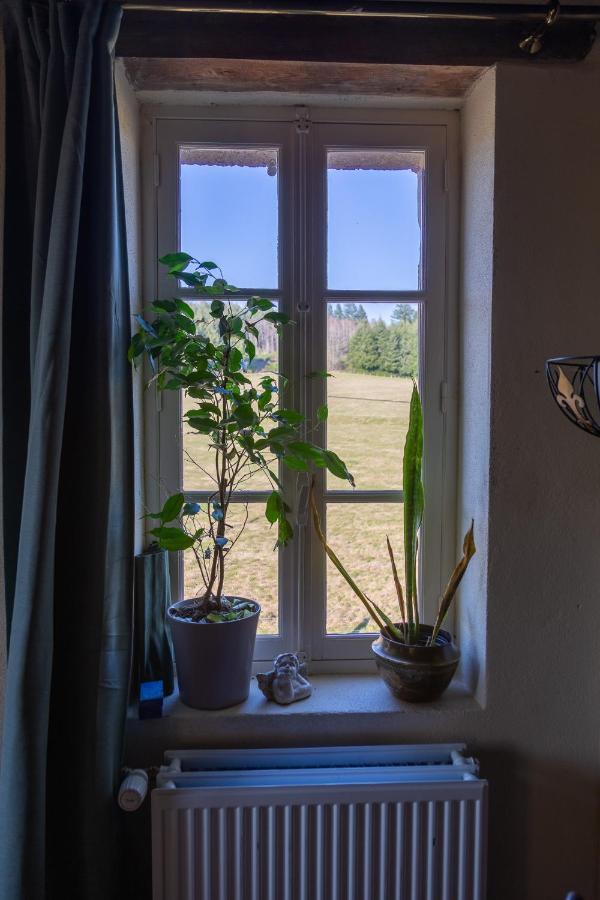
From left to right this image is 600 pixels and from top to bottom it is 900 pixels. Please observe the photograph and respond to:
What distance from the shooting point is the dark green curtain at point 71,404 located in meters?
1.26

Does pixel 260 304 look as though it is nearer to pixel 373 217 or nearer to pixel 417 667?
pixel 373 217

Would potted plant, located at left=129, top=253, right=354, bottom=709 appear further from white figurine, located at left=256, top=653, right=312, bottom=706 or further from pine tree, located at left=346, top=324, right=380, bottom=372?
pine tree, located at left=346, top=324, right=380, bottom=372

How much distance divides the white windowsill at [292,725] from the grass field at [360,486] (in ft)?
0.96

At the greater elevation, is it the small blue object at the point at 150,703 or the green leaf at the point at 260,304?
the green leaf at the point at 260,304

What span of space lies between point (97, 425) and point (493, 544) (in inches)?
39.9

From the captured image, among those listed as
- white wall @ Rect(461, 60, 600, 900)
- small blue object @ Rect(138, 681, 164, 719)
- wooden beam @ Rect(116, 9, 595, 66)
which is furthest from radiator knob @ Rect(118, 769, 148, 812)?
wooden beam @ Rect(116, 9, 595, 66)

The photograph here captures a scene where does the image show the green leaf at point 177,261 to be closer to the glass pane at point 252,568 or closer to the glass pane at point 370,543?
the glass pane at point 252,568

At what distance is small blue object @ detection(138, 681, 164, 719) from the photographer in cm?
150

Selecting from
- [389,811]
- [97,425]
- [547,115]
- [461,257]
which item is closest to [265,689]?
[389,811]

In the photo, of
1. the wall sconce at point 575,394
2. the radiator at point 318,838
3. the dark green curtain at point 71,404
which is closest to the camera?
the wall sconce at point 575,394

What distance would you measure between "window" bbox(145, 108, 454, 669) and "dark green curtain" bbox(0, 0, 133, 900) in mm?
360

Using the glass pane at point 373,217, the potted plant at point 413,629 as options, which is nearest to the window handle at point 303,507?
the potted plant at point 413,629

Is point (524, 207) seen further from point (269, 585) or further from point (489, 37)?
point (269, 585)

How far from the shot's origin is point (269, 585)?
1759mm
